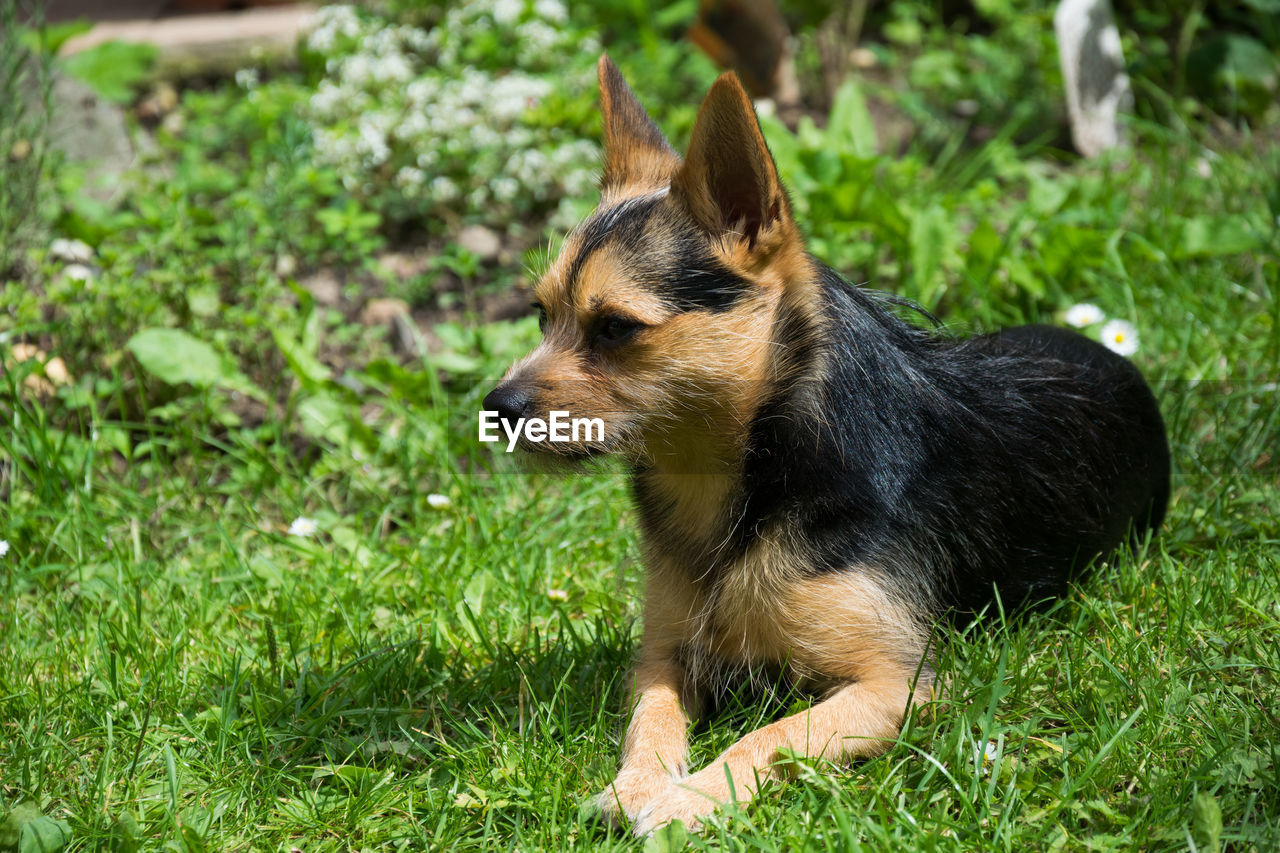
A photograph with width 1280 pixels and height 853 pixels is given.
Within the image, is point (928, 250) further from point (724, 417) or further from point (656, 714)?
point (656, 714)

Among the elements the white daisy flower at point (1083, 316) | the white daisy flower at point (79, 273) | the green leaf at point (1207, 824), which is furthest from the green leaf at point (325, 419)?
the green leaf at point (1207, 824)

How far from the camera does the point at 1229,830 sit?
224cm

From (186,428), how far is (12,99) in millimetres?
1908

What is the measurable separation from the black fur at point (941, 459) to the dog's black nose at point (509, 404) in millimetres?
511

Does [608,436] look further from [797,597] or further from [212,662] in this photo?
[212,662]

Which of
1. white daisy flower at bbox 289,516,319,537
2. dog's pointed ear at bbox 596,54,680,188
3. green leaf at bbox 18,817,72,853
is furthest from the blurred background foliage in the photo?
green leaf at bbox 18,817,72,853

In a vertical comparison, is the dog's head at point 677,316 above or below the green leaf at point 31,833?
above

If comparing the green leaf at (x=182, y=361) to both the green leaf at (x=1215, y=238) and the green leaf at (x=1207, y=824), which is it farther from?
the green leaf at (x=1215, y=238)

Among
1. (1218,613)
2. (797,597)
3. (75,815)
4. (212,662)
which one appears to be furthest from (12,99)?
(1218,613)

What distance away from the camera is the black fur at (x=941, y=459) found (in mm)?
2670

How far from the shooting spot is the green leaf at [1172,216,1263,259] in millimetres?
4602

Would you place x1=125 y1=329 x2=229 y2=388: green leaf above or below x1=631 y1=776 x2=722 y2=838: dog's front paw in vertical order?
above

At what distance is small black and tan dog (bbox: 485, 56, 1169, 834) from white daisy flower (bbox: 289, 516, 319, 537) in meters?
1.35

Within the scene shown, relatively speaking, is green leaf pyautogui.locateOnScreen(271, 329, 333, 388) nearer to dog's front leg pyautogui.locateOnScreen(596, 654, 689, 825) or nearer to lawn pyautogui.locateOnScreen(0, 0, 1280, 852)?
lawn pyautogui.locateOnScreen(0, 0, 1280, 852)
